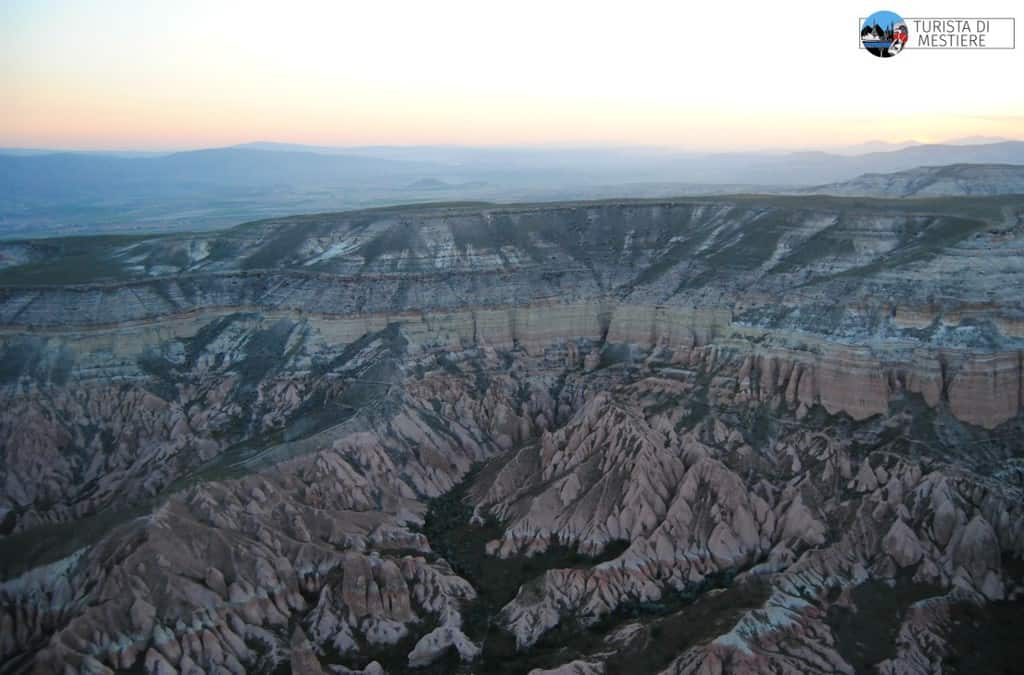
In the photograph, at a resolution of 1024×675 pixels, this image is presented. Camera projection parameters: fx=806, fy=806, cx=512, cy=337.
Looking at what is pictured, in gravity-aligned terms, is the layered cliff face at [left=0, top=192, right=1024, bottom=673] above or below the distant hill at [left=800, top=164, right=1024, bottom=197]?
below

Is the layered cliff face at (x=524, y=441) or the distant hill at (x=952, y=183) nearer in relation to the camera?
the layered cliff face at (x=524, y=441)

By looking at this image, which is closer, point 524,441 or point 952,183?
point 524,441

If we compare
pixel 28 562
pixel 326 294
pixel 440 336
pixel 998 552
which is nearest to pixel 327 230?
pixel 326 294

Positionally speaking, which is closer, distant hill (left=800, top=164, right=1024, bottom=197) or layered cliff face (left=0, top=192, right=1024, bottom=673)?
layered cliff face (left=0, top=192, right=1024, bottom=673)

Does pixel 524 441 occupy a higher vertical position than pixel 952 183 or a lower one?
lower

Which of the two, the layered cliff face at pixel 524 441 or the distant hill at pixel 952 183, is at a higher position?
the distant hill at pixel 952 183
